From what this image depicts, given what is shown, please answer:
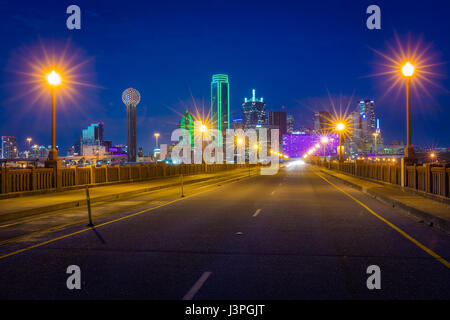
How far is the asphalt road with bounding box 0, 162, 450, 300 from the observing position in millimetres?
5562

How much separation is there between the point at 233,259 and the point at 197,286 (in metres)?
1.76

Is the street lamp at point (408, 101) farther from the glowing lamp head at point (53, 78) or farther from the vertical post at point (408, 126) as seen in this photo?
the glowing lamp head at point (53, 78)

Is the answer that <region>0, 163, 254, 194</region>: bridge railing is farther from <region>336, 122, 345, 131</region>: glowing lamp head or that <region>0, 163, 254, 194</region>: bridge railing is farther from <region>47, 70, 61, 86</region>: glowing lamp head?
<region>336, 122, 345, 131</region>: glowing lamp head

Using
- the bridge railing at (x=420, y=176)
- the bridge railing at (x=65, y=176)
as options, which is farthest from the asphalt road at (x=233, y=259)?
the bridge railing at (x=65, y=176)

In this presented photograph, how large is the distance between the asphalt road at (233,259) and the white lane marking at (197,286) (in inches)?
0.6

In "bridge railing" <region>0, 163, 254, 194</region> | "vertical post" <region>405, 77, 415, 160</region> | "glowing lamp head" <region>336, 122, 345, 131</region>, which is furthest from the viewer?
"glowing lamp head" <region>336, 122, 345, 131</region>

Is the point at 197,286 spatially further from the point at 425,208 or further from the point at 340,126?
the point at 340,126

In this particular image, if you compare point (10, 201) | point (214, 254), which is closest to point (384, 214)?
point (214, 254)

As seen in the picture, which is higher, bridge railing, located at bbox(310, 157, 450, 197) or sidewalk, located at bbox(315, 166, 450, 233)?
bridge railing, located at bbox(310, 157, 450, 197)

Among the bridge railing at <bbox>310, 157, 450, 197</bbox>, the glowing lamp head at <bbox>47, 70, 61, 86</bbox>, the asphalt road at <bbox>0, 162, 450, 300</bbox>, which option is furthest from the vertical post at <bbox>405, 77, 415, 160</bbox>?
the glowing lamp head at <bbox>47, 70, 61, 86</bbox>

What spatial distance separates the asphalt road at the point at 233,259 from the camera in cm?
556

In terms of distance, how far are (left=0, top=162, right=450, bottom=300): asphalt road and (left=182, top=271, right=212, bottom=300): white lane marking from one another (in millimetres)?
15

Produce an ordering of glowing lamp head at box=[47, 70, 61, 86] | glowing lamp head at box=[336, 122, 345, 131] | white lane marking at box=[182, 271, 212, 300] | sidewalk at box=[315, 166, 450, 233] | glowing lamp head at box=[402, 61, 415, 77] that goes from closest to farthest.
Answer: white lane marking at box=[182, 271, 212, 300], sidewalk at box=[315, 166, 450, 233], glowing lamp head at box=[402, 61, 415, 77], glowing lamp head at box=[47, 70, 61, 86], glowing lamp head at box=[336, 122, 345, 131]
